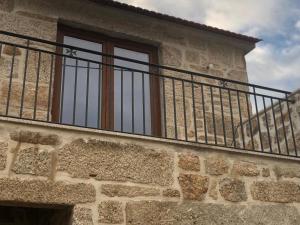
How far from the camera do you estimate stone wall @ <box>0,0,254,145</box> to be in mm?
5078

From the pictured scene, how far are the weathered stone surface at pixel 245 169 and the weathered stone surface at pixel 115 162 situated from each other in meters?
0.74

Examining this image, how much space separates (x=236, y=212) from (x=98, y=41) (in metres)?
3.28

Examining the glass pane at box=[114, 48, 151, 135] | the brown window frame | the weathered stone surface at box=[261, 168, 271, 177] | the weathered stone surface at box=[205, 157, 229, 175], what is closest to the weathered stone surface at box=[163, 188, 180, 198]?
the weathered stone surface at box=[205, 157, 229, 175]

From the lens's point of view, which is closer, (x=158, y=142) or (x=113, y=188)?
(x=113, y=188)

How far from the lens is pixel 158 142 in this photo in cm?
392

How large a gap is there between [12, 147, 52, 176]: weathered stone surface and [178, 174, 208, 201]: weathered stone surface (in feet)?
4.19

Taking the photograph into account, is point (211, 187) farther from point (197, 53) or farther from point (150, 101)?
point (197, 53)

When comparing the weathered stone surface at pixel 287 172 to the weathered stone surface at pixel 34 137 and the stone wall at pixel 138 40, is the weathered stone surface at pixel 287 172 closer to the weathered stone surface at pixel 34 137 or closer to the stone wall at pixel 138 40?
the stone wall at pixel 138 40

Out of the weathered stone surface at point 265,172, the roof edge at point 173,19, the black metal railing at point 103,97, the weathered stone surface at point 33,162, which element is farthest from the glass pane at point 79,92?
the weathered stone surface at point 265,172

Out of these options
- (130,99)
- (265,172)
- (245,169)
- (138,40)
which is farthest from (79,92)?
(265,172)

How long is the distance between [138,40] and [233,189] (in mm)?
3050

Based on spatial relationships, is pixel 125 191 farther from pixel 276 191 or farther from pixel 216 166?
pixel 276 191

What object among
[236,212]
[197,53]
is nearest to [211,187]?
[236,212]

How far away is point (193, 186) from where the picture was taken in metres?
3.89
